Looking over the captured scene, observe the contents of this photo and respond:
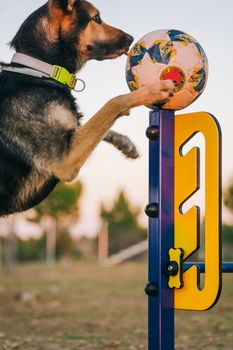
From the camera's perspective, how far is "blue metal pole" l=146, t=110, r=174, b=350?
4129 mm

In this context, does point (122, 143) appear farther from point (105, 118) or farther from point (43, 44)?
point (43, 44)

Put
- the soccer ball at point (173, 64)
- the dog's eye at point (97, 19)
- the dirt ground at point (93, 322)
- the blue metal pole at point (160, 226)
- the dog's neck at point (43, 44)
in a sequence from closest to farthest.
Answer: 1. the blue metal pole at point (160, 226)
2. the soccer ball at point (173, 64)
3. the dog's neck at point (43, 44)
4. the dog's eye at point (97, 19)
5. the dirt ground at point (93, 322)

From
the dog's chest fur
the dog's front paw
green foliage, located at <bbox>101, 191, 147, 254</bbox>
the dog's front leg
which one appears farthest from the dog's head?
green foliage, located at <bbox>101, 191, 147, 254</bbox>

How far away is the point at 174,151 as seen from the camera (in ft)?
14.2

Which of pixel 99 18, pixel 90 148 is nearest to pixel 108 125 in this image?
pixel 90 148

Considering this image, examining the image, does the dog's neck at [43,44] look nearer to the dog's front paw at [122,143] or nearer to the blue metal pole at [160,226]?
the dog's front paw at [122,143]

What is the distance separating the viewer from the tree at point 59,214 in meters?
36.8

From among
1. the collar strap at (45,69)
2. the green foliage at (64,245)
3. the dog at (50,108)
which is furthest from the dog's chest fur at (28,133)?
the green foliage at (64,245)

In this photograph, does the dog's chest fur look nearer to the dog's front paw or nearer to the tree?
the dog's front paw

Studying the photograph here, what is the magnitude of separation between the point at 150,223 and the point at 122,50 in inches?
58.0

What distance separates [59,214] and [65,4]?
3604cm

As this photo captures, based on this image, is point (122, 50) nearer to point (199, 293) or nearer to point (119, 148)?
point (119, 148)

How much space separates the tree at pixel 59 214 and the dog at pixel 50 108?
30.5 metres

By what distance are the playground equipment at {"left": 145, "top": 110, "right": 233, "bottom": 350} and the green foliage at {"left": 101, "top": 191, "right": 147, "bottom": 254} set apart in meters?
44.6
